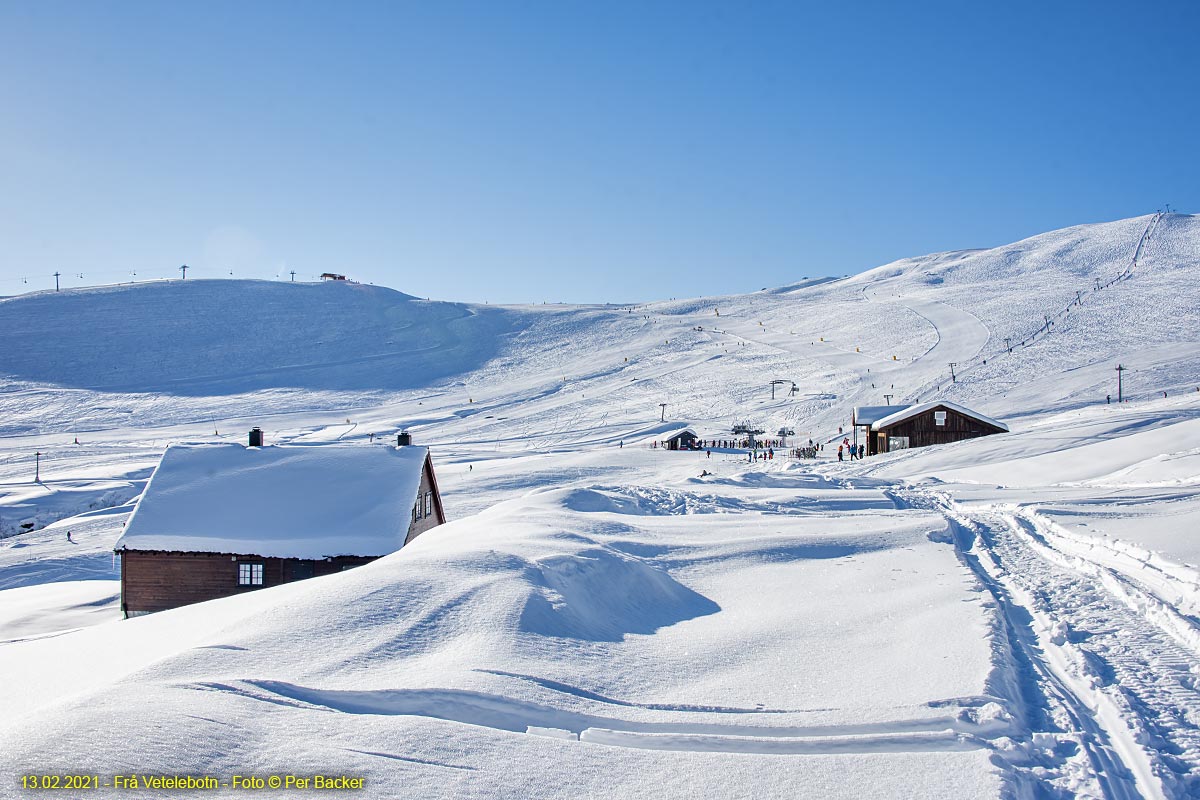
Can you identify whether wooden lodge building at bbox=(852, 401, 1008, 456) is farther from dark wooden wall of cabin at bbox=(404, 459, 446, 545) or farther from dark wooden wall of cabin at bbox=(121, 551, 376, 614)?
dark wooden wall of cabin at bbox=(121, 551, 376, 614)

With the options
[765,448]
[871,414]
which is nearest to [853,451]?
[871,414]

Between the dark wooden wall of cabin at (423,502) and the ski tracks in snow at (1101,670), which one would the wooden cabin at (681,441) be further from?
the ski tracks in snow at (1101,670)

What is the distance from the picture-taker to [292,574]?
21266 millimetres

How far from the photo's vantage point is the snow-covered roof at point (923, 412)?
50438 millimetres

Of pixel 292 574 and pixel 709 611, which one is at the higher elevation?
pixel 709 611

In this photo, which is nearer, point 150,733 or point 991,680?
point 150,733

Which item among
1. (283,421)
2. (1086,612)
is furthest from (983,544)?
(283,421)

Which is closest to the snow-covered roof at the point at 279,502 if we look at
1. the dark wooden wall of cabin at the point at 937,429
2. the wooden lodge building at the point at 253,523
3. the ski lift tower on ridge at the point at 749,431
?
the wooden lodge building at the point at 253,523

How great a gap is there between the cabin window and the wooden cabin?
1597 inches

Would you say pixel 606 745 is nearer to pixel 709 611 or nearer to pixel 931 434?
pixel 709 611

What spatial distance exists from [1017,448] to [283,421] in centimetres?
6609

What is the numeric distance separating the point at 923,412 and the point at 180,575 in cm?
4458

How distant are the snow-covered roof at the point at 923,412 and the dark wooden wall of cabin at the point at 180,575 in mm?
40798

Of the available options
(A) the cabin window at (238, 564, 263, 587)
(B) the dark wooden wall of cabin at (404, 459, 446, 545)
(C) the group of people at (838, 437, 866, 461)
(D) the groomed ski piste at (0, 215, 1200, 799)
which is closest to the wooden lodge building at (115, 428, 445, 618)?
(A) the cabin window at (238, 564, 263, 587)
